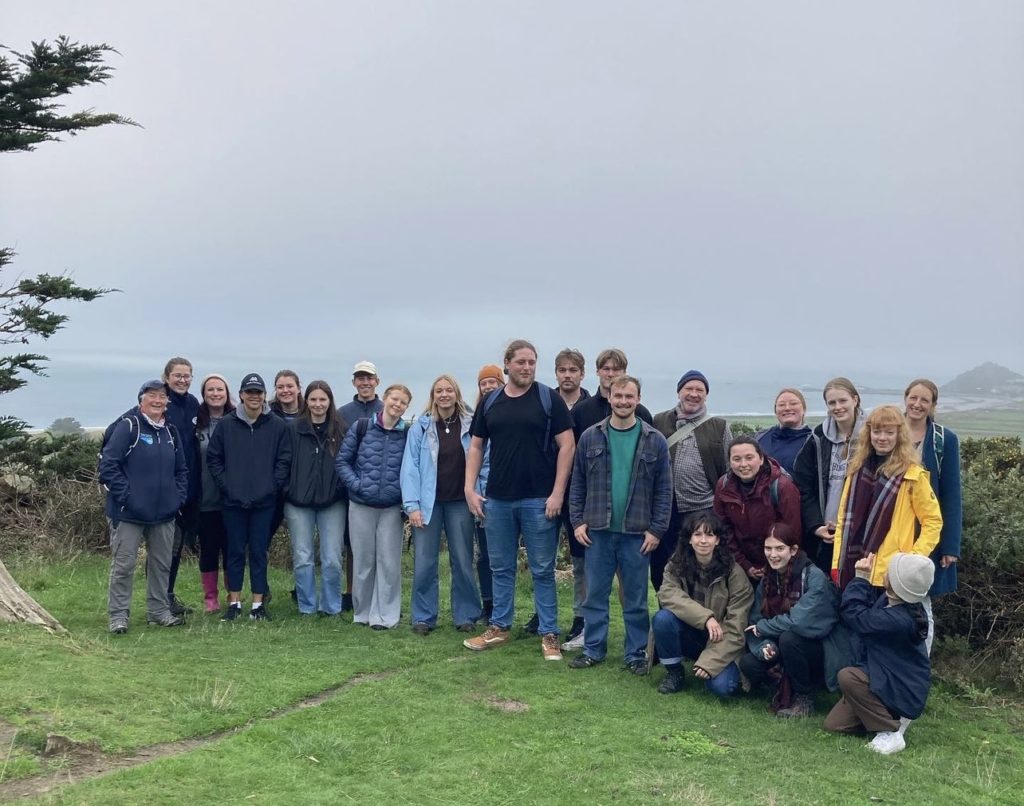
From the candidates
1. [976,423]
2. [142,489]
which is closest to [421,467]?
[142,489]

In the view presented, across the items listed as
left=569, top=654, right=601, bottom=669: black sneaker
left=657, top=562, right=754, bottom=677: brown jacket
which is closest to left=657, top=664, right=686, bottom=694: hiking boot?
left=657, top=562, right=754, bottom=677: brown jacket

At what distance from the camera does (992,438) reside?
1080 centimetres

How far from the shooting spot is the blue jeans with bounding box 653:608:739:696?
6281 millimetres

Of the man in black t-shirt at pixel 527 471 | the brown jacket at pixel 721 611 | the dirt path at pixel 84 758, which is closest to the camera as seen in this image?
the dirt path at pixel 84 758

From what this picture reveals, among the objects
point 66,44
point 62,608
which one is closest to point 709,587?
point 62,608

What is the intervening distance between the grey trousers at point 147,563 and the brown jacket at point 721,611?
14.8 feet

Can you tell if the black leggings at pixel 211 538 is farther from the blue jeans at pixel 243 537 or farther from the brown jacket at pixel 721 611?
the brown jacket at pixel 721 611

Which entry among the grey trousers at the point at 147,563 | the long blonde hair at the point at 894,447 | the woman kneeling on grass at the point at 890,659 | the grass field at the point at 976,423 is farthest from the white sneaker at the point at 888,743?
the grey trousers at the point at 147,563

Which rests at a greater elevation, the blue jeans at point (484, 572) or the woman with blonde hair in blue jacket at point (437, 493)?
the woman with blonde hair in blue jacket at point (437, 493)

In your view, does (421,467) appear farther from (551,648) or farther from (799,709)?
(799,709)

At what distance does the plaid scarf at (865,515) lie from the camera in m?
5.68

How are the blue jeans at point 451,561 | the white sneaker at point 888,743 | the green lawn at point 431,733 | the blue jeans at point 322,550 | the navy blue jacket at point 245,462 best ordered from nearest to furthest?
the green lawn at point 431,733 < the white sneaker at point 888,743 < the blue jeans at point 451,561 < the navy blue jacket at point 245,462 < the blue jeans at point 322,550

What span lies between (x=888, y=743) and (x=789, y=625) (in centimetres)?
91

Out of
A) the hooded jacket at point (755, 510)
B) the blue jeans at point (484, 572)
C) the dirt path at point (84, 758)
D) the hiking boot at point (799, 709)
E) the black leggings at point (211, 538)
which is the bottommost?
the hiking boot at point (799, 709)
